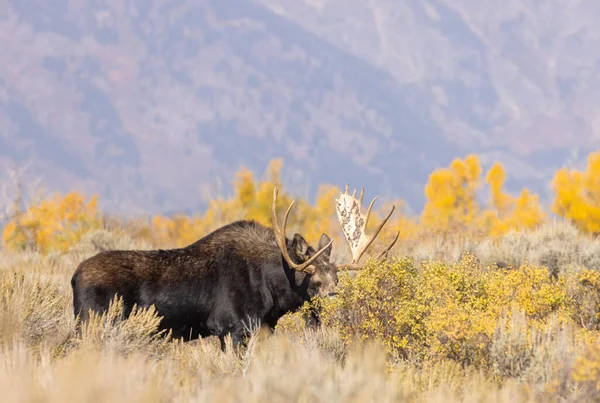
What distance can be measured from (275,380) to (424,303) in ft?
10.7

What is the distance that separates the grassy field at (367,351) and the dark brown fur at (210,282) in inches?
13.0

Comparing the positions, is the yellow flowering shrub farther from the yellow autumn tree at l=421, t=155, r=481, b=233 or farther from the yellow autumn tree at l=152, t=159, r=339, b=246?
the yellow autumn tree at l=421, t=155, r=481, b=233

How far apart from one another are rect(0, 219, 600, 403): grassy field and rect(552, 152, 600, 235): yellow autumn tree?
19.4m

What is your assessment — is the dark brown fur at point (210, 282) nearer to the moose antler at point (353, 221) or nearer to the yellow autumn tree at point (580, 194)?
the moose antler at point (353, 221)

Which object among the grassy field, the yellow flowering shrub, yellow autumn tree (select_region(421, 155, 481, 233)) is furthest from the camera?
yellow autumn tree (select_region(421, 155, 481, 233))

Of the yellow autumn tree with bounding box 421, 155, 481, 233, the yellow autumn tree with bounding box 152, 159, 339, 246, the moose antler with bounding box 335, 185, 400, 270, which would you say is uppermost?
the yellow autumn tree with bounding box 421, 155, 481, 233

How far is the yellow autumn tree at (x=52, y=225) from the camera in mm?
27266

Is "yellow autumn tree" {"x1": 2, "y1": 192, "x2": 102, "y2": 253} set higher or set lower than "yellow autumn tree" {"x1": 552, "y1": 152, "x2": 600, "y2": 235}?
lower

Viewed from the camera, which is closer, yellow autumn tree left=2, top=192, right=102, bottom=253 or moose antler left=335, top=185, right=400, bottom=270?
moose antler left=335, top=185, right=400, bottom=270

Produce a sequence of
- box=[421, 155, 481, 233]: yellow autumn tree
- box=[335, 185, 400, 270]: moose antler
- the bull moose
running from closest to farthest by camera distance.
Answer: the bull moose < box=[335, 185, 400, 270]: moose antler < box=[421, 155, 481, 233]: yellow autumn tree

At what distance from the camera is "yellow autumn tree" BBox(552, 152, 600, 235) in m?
27.7

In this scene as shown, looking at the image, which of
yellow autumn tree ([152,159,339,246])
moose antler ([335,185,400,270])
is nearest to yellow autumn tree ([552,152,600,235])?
yellow autumn tree ([152,159,339,246])

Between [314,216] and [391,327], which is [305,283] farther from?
[314,216]

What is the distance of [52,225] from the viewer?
3734 cm
